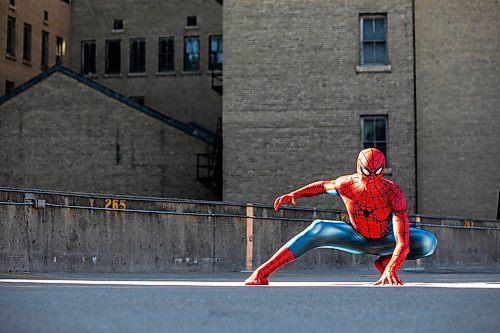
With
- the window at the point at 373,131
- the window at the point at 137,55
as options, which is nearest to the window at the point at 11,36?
the window at the point at 137,55

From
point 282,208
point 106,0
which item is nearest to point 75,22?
point 106,0

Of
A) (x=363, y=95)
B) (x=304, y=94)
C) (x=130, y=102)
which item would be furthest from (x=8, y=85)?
(x=363, y=95)

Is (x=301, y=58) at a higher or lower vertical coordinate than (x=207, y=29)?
lower

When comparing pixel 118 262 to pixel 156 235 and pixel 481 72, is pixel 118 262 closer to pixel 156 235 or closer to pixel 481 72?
pixel 156 235

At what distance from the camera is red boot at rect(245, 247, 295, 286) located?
12.7m

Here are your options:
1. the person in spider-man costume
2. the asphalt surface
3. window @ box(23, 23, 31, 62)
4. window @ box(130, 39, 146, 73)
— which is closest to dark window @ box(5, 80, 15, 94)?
window @ box(23, 23, 31, 62)

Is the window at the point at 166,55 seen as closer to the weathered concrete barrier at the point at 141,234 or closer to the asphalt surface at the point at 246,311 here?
the weathered concrete barrier at the point at 141,234

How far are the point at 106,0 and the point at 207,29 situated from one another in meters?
5.10

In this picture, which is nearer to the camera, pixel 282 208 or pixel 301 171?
pixel 282 208

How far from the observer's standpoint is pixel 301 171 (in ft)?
110

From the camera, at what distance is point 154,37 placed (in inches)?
1948

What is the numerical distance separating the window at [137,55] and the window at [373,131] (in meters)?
18.3

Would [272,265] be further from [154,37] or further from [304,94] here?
[154,37]

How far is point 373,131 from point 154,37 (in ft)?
61.7
